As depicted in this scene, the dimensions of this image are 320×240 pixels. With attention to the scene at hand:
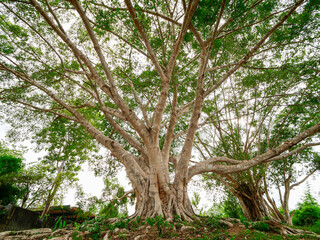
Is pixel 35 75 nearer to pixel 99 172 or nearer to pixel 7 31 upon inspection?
pixel 7 31

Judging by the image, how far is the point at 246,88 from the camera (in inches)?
260

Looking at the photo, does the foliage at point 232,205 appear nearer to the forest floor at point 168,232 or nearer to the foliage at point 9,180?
the forest floor at point 168,232

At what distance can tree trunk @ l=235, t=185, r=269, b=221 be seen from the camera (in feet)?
19.4

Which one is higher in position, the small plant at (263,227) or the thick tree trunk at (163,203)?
the thick tree trunk at (163,203)

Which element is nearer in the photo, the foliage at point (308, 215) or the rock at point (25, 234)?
the rock at point (25, 234)

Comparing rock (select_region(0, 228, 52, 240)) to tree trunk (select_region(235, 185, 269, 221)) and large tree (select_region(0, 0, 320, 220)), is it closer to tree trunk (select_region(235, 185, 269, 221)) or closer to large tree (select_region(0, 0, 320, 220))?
large tree (select_region(0, 0, 320, 220))

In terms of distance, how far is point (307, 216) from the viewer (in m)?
7.94

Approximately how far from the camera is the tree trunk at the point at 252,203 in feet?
19.4

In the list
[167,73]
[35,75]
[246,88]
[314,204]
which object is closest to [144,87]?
[167,73]

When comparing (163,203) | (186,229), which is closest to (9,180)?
(163,203)

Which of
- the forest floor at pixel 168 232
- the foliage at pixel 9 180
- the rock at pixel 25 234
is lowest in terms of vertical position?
the rock at pixel 25 234

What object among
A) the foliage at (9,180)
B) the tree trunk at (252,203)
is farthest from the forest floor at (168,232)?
the foliage at (9,180)

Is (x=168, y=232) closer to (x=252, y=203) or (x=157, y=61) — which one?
(x=157, y=61)

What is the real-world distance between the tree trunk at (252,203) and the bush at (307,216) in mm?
3929
